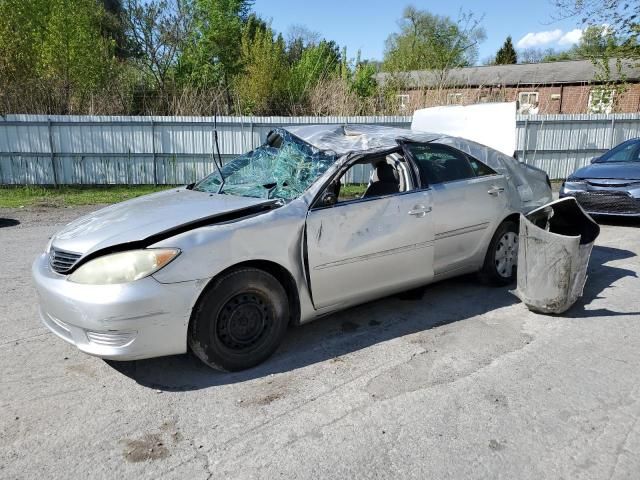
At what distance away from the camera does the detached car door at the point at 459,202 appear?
177 inches

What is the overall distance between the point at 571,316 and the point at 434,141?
2012 mm

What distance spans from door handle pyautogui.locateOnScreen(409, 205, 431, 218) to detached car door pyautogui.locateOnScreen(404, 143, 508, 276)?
115 mm

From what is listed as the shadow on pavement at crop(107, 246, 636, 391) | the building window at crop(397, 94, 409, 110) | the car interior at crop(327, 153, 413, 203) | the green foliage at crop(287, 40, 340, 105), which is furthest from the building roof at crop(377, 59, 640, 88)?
the car interior at crop(327, 153, 413, 203)

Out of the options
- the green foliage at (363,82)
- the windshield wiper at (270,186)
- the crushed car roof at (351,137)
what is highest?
the green foliage at (363,82)

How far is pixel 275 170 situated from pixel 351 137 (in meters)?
0.75

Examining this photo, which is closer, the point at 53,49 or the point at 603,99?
the point at 53,49

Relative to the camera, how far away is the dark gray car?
8.11m

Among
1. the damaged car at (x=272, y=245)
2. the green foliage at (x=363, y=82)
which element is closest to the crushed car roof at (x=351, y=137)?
the damaged car at (x=272, y=245)

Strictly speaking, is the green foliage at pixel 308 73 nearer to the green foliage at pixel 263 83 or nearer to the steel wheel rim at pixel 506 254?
the green foliage at pixel 263 83

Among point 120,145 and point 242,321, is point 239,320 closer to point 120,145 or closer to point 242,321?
point 242,321

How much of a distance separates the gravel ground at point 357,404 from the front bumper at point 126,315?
0.34 m

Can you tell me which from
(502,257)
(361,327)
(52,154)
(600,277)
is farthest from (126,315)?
(52,154)

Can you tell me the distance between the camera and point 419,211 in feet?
14.1

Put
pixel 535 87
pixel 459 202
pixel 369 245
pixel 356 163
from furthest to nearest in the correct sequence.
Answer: pixel 535 87, pixel 459 202, pixel 356 163, pixel 369 245
